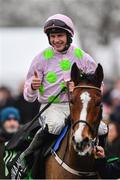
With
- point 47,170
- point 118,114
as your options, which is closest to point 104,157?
point 47,170

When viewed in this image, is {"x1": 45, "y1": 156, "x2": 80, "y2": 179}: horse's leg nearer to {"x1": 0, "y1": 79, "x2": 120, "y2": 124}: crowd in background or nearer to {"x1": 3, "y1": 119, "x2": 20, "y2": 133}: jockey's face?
{"x1": 3, "y1": 119, "x2": 20, "y2": 133}: jockey's face

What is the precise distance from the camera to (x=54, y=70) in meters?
11.5

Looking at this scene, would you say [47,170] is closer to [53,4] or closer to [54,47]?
[54,47]

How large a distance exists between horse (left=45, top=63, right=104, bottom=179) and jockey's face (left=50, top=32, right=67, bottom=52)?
27.3 inches

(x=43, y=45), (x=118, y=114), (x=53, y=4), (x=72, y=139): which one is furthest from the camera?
(x=53, y=4)

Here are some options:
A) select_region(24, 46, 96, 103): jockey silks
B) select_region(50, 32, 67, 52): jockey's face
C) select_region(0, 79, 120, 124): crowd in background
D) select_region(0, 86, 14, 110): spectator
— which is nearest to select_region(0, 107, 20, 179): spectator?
select_region(24, 46, 96, 103): jockey silks

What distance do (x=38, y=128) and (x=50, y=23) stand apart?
4.30 feet

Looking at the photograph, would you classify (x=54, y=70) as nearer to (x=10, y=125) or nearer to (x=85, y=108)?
(x=85, y=108)

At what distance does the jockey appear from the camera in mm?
11461

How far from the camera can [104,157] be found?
11039mm

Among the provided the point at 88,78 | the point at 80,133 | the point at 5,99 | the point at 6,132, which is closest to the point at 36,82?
the point at 88,78

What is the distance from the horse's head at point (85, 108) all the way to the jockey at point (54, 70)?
60 centimetres

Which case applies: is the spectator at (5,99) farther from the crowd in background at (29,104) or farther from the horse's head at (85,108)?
the horse's head at (85,108)

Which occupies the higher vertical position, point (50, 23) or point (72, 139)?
point (50, 23)
